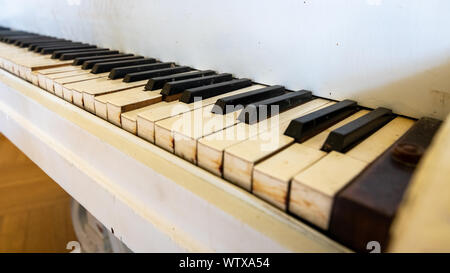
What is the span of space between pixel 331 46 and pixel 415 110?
9.2 inches

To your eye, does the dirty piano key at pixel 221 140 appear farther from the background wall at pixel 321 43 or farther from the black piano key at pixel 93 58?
the black piano key at pixel 93 58

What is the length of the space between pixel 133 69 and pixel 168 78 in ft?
0.64

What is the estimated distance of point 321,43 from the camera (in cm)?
82

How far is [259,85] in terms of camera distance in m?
0.99

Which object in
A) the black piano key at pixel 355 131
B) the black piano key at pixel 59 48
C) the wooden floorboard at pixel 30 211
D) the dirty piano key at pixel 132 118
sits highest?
the black piano key at pixel 59 48

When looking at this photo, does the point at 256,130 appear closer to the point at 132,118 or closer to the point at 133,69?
the point at 132,118

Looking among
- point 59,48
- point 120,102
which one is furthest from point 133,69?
point 59,48

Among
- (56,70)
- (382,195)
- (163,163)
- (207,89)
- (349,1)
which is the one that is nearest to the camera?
(382,195)

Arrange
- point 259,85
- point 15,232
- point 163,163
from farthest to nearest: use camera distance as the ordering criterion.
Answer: point 15,232 → point 259,85 → point 163,163

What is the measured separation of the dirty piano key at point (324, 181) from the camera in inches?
17.5

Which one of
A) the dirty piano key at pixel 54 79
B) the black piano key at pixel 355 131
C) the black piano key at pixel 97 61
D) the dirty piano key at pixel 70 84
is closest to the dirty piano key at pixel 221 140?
the black piano key at pixel 355 131

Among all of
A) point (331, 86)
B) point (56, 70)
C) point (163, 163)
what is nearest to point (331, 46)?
point (331, 86)
